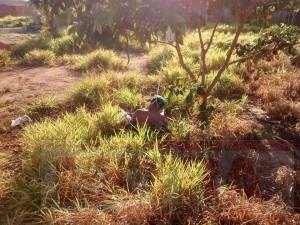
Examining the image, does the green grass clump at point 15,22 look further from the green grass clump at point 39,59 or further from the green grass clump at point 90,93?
the green grass clump at point 90,93

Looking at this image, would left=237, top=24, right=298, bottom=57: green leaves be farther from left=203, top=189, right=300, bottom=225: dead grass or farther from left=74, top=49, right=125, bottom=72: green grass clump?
left=74, top=49, right=125, bottom=72: green grass clump

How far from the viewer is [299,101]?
6160 mm

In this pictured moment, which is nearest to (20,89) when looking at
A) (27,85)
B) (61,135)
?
(27,85)

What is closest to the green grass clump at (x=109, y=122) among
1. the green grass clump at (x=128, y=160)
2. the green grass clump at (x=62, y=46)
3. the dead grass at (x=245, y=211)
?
the green grass clump at (x=128, y=160)

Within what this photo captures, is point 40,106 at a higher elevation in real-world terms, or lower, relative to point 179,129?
lower

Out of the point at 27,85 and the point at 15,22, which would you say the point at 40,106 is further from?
the point at 15,22

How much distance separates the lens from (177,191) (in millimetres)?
3330

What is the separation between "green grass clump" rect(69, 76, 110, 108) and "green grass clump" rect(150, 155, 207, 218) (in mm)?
3178

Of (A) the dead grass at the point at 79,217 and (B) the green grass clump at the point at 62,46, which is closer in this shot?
(A) the dead grass at the point at 79,217

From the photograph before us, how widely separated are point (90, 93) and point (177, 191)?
3771 mm

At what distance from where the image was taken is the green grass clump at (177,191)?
325cm

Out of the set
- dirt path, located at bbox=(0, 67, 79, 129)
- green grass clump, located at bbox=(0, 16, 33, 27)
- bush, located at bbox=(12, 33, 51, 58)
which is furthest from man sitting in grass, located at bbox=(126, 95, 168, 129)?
green grass clump, located at bbox=(0, 16, 33, 27)

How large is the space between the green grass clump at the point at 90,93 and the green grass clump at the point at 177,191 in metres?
3.18

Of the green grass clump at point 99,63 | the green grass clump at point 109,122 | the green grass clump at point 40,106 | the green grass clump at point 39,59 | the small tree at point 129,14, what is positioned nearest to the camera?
the small tree at point 129,14
